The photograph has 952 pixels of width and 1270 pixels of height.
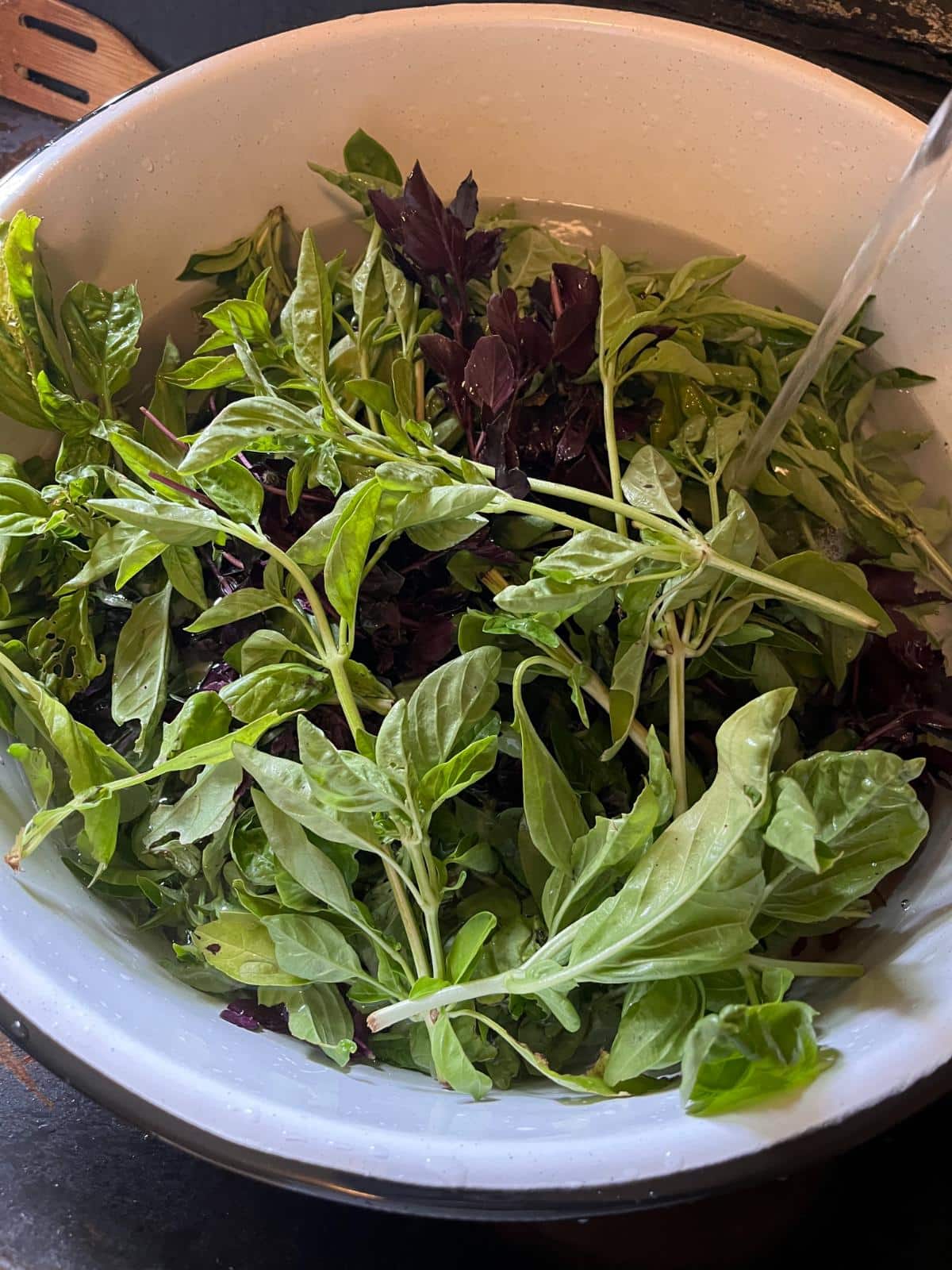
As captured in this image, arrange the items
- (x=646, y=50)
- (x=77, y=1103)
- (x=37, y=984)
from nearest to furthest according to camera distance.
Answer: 1. (x=37, y=984)
2. (x=77, y=1103)
3. (x=646, y=50)

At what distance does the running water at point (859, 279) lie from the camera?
62 centimetres

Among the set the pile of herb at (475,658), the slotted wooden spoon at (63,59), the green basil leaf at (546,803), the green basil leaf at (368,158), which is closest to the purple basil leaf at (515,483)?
the pile of herb at (475,658)

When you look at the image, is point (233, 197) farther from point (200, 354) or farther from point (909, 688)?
point (909, 688)

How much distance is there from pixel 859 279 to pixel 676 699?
344 mm

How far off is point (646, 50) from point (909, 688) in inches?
20.1

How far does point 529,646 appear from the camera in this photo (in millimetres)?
546

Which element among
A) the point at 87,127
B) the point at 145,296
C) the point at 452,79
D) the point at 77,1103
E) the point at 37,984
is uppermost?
the point at 452,79

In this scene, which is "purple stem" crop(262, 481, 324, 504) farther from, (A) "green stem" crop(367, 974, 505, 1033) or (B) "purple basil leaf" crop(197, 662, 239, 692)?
(A) "green stem" crop(367, 974, 505, 1033)

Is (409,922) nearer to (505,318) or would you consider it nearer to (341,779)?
(341,779)

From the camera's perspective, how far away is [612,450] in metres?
0.55

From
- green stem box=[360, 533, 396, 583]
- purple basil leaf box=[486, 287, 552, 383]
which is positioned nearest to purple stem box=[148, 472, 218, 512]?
green stem box=[360, 533, 396, 583]

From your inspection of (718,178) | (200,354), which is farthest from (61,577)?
(718,178)

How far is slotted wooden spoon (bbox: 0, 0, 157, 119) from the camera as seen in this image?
3.01 ft

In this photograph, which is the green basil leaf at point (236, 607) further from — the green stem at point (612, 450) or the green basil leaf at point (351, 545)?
the green stem at point (612, 450)
